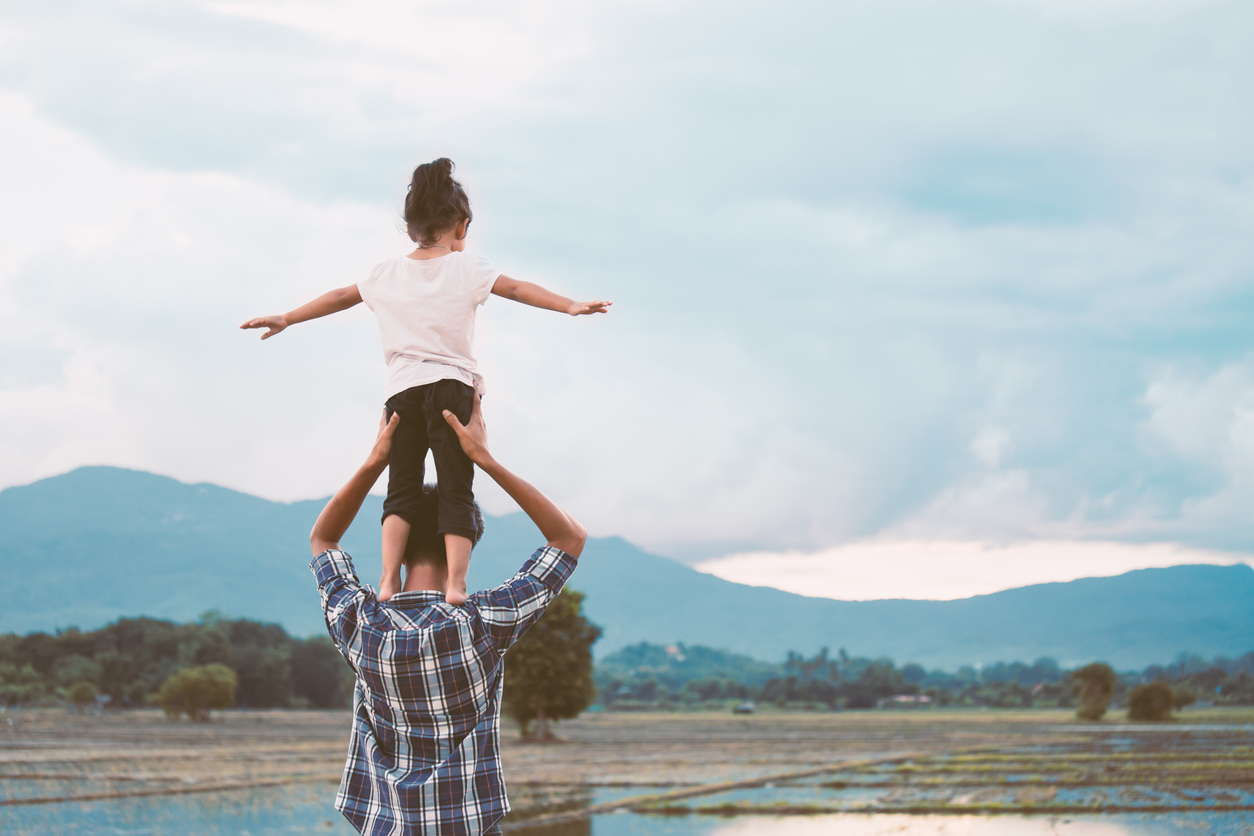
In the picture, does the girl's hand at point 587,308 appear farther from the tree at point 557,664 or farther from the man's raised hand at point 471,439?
the tree at point 557,664

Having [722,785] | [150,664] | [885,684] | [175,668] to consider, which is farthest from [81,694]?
[885,684]

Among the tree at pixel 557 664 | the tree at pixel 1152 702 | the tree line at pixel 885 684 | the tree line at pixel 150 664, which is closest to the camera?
the tree at pixel 557 664

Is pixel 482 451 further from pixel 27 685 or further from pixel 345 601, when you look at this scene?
pixel 27 685

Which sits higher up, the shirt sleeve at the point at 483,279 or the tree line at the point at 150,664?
the shirt sleeve at the point at 483,279

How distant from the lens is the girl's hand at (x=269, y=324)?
339 centimetres

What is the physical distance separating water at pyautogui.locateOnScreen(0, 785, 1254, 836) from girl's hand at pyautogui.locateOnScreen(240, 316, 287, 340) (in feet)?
64.7

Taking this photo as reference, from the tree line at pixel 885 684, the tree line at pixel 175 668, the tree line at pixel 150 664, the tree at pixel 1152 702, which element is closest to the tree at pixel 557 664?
the tree line at pixel 175 668

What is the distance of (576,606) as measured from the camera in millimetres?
46875

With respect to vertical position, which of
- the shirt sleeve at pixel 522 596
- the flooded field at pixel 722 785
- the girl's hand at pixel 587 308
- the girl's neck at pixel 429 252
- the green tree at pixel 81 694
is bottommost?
the green tree at pixel 81 694

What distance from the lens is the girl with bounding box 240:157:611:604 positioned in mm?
3125

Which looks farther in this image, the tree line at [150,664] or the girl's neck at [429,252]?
the tree line at [150,664]

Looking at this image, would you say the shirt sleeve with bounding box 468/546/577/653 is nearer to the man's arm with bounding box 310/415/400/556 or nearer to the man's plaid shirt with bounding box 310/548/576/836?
the man's plaid shirt with bounding box 310/548/576/836

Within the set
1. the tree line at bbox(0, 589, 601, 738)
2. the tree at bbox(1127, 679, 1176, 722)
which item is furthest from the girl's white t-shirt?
the tree line at bbox(0, 589, 601, 738)

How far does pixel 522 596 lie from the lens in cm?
313
